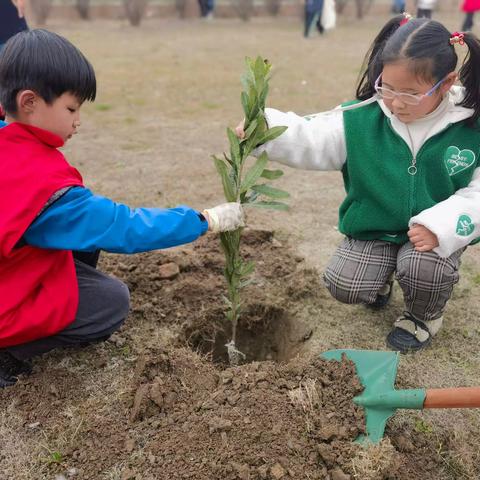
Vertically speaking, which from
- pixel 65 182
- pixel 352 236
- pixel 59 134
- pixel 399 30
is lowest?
pixel 352 236

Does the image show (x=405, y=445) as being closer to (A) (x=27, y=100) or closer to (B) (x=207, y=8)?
(A) (x=27, y=100)

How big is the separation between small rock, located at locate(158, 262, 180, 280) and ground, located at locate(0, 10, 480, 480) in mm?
20

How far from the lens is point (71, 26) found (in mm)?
14094

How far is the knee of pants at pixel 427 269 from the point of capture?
7.84ft

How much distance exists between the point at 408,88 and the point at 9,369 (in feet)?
6.37

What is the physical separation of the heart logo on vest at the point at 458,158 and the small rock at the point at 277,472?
1.40 meters

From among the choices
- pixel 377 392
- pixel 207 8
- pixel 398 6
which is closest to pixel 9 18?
pixel 377 392

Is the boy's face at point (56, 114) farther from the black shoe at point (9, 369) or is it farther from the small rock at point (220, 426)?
the small rock at point (220, 426)

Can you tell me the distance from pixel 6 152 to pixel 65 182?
22 centimetres

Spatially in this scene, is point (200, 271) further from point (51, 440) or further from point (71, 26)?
point (71, 26)

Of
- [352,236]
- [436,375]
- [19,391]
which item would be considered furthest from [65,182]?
[436,375]

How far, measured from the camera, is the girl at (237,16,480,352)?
218 cm

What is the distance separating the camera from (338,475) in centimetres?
181

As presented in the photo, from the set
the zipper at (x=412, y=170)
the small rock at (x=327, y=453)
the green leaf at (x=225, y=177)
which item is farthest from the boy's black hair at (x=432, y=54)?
the small rock at (x=327, y=453)
